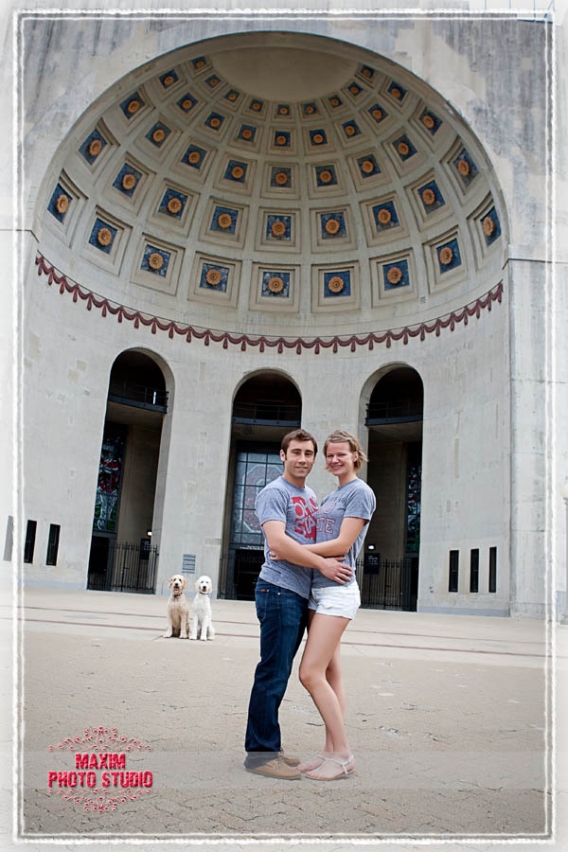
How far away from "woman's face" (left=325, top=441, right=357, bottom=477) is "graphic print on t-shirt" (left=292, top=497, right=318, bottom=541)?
23 cm

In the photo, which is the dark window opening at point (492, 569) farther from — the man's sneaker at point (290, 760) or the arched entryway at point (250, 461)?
the man's sneaker at point (290, 760)

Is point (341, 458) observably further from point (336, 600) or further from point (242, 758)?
point (242, 758)

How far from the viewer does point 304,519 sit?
3389mm

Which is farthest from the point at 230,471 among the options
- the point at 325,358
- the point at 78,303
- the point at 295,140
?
the point at 295,140

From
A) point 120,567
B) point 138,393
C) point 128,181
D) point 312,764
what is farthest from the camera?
point 138,393

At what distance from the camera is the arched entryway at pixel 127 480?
29.6m

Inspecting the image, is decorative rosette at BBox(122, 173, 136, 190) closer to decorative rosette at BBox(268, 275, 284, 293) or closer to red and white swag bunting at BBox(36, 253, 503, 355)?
red and white swag bunting at BBox(36, 253, 503, 355)

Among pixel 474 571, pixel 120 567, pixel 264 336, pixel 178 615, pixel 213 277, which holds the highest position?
pixel 213 277

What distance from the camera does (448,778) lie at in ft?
10.0

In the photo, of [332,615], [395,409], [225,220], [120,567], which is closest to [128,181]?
[225,220]

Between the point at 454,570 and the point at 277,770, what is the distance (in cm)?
2179

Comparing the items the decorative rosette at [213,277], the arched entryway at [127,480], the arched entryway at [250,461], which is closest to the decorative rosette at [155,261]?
the decorative rosette at [213,277]

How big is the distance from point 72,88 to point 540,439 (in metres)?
17.2

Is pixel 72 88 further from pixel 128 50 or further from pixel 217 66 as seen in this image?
pixel 217 66
